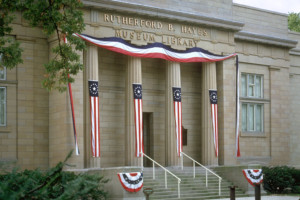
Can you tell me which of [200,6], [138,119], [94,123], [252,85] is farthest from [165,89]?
[252,85]

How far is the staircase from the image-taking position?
2153 cm

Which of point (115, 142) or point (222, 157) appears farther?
point (222, 157)

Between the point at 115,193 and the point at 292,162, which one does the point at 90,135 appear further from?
the point at 292,162

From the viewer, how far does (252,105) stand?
1169 inches

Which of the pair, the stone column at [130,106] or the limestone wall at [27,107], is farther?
the stone column at [130,106]

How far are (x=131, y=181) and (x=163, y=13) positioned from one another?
361 inches

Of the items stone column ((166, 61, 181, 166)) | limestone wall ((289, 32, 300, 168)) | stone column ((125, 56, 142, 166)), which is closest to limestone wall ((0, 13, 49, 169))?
stone column ((125, 56, 142, 166))

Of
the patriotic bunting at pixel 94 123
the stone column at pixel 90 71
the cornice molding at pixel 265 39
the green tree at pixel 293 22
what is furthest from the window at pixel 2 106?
the green tree at pixel 293 22

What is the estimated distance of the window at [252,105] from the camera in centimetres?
2923

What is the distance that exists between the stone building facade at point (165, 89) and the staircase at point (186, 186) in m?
1.05

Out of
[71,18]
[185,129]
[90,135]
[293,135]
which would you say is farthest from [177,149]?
[293,135]

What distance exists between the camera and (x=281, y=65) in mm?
30984

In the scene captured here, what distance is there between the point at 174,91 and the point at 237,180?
17.0 feet

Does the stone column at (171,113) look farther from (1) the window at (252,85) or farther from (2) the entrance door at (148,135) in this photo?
(1) the window at (252,85)
